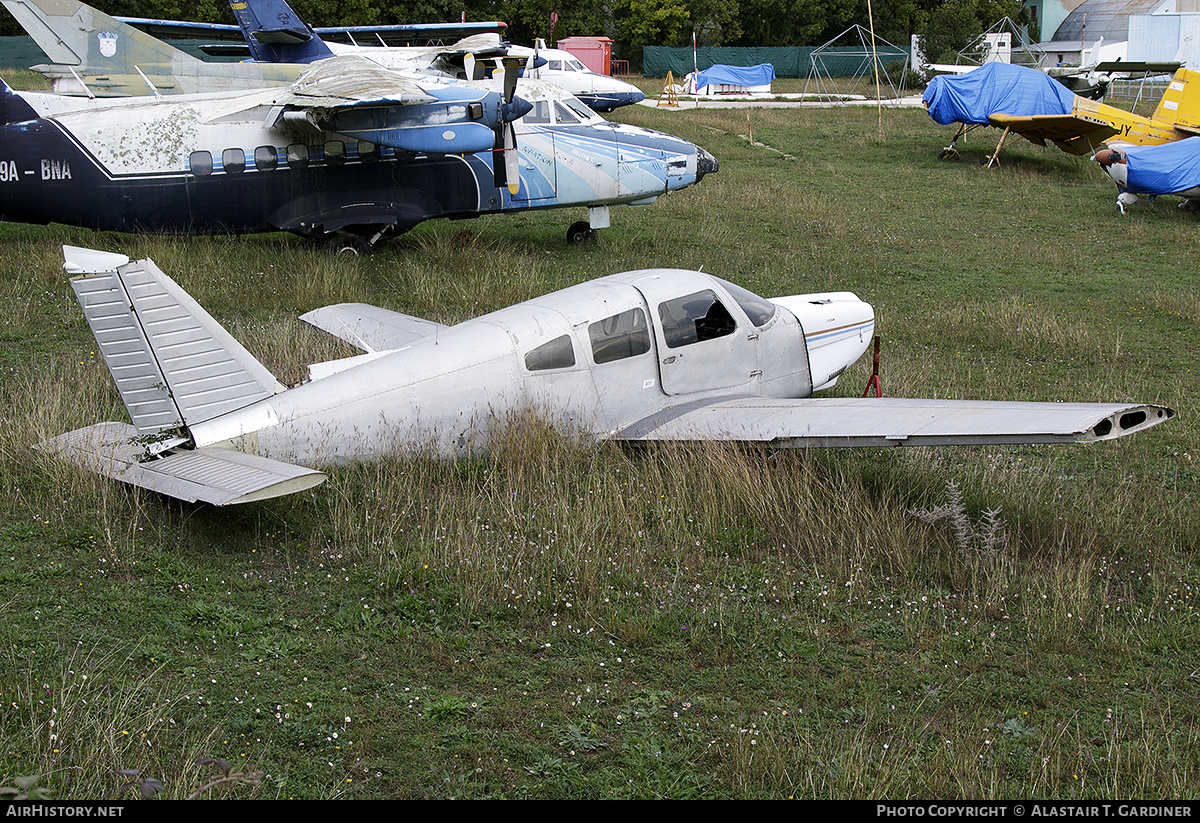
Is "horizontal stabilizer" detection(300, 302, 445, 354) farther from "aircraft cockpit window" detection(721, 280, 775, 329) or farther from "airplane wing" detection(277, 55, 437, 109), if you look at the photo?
"airplane wing" detection(277, 55, 437, 109)

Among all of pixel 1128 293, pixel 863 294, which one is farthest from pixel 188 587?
pixel 1128 293

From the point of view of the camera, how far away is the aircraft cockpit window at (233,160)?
16125 mm

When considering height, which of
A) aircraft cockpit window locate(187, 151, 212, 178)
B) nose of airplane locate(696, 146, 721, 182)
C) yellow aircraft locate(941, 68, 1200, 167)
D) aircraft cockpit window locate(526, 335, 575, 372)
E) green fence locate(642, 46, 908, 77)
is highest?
green fence locate(642, 46, 908, 77)

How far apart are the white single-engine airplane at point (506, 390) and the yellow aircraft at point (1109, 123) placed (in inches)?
952

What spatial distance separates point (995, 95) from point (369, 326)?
90.6 feet

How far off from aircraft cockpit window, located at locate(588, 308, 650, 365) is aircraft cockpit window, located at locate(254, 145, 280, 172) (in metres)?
9.79

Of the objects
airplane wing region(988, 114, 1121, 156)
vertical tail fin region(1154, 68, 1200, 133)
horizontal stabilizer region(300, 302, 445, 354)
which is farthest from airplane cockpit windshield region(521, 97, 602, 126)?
vertical tail fin region(1154, 68, 1200, 133)

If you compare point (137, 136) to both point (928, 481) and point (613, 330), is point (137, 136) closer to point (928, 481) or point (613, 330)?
point (613, 330)

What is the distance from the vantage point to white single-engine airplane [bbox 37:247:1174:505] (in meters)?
7.38

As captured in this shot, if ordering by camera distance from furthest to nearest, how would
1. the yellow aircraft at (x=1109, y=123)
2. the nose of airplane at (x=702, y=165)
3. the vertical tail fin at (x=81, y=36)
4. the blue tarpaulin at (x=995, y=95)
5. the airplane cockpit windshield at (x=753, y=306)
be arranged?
the blue tarpaulin at (x=995, y=95)
the yellow aircraft at (x=1109, y=123)
the vertical tail fin at (x=81, y=36)
the nose of airplane at (x=702, y=165)
the airplane cockpit windshield at (x=753, y=306)

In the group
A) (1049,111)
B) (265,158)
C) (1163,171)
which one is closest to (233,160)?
(265,158)

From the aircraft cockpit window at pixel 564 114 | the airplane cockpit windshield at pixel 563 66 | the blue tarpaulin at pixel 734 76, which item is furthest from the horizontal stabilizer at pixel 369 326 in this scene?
the blue tarpaulin at pixel 734 76

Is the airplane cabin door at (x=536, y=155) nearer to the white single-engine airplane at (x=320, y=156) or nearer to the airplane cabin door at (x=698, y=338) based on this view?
the white single-engine airplane at (x=320, y=156)
